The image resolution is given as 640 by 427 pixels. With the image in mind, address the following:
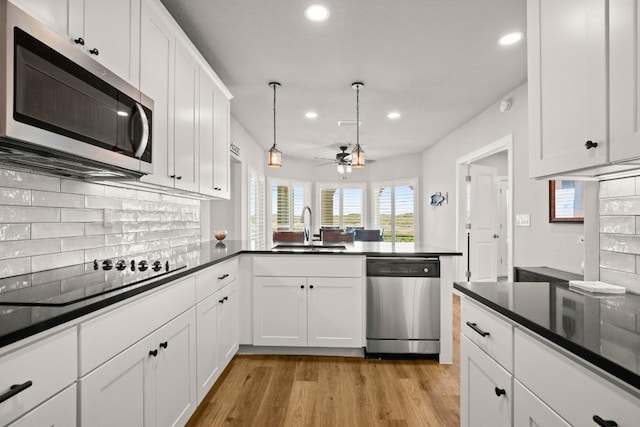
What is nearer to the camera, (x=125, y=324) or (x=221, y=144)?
(x=125, y=324)

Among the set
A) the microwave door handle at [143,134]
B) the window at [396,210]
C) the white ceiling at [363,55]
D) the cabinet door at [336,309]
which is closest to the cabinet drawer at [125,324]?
the microwave door handle at [143,134]

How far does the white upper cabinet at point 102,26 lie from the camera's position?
1.23m

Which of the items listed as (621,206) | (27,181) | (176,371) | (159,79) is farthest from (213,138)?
(621,206)

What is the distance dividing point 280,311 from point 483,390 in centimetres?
188

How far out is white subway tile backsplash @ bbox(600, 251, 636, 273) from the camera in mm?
1375

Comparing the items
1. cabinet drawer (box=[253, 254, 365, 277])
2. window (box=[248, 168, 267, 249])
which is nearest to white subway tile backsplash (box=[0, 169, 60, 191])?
cabinet drawer (box=[253, 254, 365, 277])

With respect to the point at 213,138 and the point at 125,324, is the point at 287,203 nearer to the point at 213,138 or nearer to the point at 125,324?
the point at 213,138

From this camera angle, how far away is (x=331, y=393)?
237cm

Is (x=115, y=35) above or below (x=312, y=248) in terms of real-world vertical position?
above

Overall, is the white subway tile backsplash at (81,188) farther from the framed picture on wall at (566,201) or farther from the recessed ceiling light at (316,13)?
the framed picture on wall at (566,201)

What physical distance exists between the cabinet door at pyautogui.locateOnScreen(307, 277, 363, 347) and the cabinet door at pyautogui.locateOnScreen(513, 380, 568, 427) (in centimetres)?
183

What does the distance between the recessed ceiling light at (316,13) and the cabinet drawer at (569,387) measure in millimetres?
2187

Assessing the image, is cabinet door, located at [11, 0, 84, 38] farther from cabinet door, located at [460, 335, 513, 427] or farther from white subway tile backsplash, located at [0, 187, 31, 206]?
cabinet door, located at [460, 335, 513, 427]

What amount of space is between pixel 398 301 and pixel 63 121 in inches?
99.3
